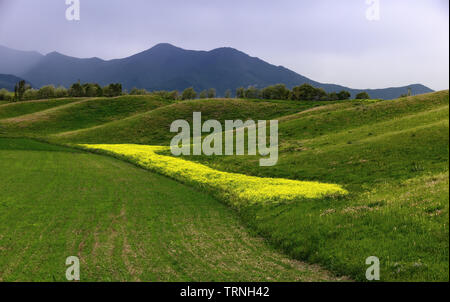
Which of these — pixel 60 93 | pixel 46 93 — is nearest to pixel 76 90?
pixel 60 93

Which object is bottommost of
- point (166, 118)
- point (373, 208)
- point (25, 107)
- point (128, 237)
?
point (128, 237)

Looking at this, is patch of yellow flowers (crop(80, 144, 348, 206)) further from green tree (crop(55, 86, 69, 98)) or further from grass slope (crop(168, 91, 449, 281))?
green tree (crop(55, 86, 69, 98))

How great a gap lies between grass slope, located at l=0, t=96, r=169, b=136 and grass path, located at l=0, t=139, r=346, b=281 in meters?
75.9

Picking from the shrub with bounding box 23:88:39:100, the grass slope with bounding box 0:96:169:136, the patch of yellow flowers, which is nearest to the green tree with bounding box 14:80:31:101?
the shrub with bounding box 23:88:39:100

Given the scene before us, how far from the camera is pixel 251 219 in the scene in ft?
69.6

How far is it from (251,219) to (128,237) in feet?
28.3

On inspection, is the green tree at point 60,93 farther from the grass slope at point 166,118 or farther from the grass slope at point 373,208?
the grass slope at point 373,208

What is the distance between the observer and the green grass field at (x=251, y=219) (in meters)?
12.8

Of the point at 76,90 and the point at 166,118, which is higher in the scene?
the point at 76,90

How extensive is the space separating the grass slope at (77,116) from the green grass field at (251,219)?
61055mm

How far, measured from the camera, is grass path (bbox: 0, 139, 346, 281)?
12891mm

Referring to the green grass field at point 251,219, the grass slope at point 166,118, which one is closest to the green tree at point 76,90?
the grass slope at point 166,118

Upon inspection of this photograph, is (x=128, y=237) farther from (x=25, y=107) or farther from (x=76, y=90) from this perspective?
(x=76, y=90)
